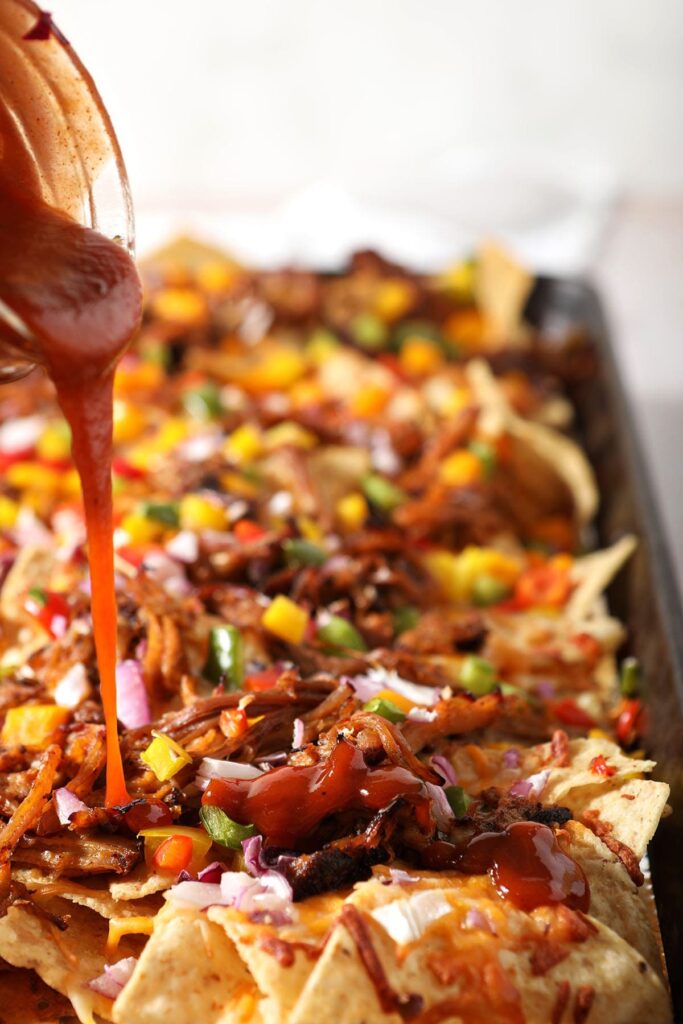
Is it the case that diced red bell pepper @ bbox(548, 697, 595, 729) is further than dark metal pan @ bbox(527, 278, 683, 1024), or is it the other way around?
diced red bell pepper @ bbox(548, 697, 595, 729)

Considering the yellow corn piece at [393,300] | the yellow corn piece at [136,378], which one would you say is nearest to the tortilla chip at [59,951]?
the yellow corn piece at [136,378]

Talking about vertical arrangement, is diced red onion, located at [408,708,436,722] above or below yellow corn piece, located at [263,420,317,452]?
above

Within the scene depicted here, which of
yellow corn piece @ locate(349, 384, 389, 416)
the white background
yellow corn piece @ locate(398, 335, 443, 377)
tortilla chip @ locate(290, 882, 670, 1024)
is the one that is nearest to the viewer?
tortilla chip @ locate(290, 882, 670, 1024)

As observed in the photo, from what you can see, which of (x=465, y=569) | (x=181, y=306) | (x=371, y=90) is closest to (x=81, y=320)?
(x=465, y=569)

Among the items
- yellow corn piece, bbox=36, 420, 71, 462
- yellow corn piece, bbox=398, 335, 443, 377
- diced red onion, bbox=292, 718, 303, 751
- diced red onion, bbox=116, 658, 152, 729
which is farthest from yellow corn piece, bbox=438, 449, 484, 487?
diced red onion, bbox=292, 718, 303, 751

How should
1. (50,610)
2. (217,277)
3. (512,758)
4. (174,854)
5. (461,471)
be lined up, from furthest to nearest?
(217,277), (461,471), (50,610), (512,758), (174,854)

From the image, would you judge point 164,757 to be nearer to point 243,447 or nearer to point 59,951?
point 59,951

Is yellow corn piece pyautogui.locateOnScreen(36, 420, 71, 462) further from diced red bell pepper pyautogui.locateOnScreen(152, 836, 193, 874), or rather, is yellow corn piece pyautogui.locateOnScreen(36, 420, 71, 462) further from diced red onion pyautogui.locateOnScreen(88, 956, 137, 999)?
diced red onion pyautogui.locateOnScreen(88, 956, 137, 999)

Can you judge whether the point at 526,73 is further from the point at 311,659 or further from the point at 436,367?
the point at 311,659
